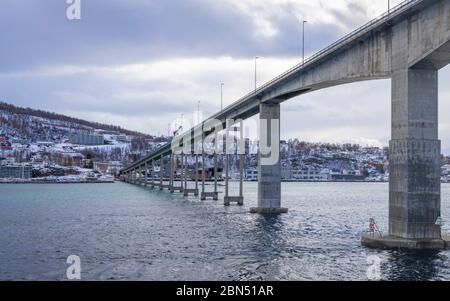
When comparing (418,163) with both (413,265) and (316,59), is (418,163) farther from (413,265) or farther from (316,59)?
(316,59)

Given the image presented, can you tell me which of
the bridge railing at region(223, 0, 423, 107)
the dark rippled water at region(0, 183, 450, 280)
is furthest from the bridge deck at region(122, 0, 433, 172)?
the dark rippled water at region(0, 183, 450, 280)

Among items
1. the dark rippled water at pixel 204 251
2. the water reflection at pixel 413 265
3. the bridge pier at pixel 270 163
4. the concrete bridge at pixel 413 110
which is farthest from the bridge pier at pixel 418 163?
the bridge pier at pixel 270 163

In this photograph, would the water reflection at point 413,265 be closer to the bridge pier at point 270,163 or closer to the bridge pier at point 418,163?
the bridge pier at point 418,163

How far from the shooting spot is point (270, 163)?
247 feet

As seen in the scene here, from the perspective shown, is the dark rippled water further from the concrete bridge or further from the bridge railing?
the bridge railing

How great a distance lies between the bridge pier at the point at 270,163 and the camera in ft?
246

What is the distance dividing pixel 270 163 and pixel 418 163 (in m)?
36.3

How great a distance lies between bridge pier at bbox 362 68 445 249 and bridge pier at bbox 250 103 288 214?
3484 cm

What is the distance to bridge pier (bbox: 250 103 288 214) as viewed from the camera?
246 feet

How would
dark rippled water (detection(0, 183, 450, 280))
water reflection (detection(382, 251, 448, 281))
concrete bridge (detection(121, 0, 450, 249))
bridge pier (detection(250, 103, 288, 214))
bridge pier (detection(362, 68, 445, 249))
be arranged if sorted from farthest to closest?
bridge pier (detection(250, 103, 288, 214)), bridge pier (detection(362, 68, 445, 249)), concrete bridge (detection(121, 0, 450, 249)), dark rippled water (detection(0, 183, 450, 280)), water reflection (detection(382, 251, 448, 281))
